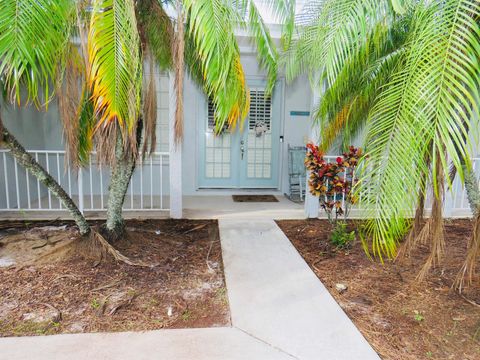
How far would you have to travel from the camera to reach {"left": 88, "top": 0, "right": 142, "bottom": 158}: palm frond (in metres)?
2.21

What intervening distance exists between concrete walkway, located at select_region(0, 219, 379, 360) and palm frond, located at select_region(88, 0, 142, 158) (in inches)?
59.4

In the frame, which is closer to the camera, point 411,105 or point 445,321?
point 411,105

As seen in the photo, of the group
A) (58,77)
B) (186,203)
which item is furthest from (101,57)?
(186,203)

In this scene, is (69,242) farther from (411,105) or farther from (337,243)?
(411,105)

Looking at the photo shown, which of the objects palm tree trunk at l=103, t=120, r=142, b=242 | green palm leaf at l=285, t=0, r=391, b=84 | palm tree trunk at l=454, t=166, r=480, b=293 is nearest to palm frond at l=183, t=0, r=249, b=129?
green palm leaf at l=285, t=0, r=391, b=84

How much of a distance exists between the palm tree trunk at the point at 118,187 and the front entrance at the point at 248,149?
10.6 ft

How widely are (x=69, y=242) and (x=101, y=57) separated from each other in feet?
7.71

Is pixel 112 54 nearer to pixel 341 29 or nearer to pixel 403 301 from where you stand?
pixel 341 29

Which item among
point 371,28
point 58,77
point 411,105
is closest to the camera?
point 411,105

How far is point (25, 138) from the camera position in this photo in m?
5.65

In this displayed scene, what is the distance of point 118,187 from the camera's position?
382cm

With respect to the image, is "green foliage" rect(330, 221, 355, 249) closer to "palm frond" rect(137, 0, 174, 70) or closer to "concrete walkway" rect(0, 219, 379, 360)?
"concrete walkway" rect(0, 219, 379, 360)

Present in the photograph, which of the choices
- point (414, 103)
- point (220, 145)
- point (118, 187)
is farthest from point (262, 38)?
point (220, 145)

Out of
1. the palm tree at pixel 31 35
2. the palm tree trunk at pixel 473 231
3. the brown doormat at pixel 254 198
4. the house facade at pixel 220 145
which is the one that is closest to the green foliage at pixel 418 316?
the palm tree trunk at pixel 473 231
